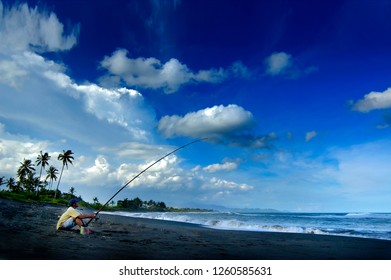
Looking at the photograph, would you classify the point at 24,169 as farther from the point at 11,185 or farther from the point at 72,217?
the point at 72,217

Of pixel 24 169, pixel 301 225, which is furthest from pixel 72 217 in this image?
pixel 24 169

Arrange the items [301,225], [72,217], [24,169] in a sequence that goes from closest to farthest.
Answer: [72,217] → [301,225] → [24,169]

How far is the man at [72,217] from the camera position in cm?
1087

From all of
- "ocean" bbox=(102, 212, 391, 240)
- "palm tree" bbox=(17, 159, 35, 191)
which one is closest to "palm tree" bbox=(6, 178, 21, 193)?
"palm tree" bbox=(17, 159, 35, 191)

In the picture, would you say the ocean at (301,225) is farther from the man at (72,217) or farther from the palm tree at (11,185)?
the palm tree at (11,185)

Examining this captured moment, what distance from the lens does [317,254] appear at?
9.97 meters

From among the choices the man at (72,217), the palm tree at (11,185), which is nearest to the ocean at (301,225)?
the man at (72,217)

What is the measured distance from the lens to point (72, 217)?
36.2 ft

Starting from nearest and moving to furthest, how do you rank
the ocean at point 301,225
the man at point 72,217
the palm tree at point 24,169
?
the man at point 72,217 < the ocean at point 301,225 < the palm tree at point 24,169

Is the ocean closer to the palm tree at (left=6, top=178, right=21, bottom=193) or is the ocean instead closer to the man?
the man
